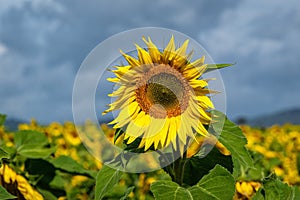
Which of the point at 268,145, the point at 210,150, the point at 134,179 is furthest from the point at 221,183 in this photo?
the point at 268,145

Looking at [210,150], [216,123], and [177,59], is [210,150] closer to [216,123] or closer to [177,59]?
[216,123]

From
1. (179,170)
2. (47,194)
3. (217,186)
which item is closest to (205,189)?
(217,186)

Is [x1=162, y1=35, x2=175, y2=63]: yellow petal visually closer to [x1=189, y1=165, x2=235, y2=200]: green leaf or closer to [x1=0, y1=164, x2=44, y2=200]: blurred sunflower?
[x1=189, y1=165, x2=235, y2=200]: green leaf

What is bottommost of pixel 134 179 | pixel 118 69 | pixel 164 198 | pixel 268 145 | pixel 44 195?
pixel 164 198

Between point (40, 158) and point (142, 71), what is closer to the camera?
point (142, 71)

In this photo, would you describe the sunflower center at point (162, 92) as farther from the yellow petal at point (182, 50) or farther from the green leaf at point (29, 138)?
the green leaf at point (29, 138)

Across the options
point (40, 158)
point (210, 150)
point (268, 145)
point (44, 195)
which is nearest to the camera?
point (210, 150)
